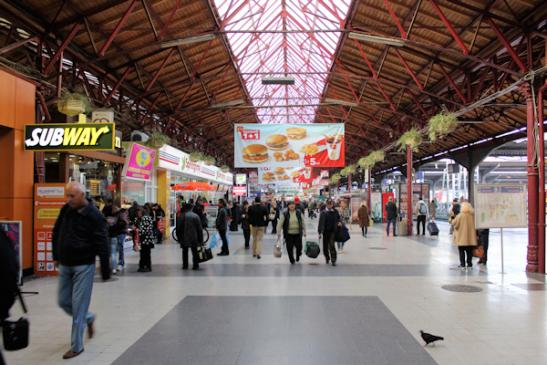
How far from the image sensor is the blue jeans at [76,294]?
4.79 meters

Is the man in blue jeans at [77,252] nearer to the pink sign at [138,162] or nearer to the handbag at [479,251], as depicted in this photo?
the handbag at [479,251]

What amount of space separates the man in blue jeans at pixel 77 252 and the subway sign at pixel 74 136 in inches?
185

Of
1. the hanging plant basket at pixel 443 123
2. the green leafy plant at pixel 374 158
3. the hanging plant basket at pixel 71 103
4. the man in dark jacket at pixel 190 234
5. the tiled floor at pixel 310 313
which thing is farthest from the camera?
the green leafy plant at pixel 374 158

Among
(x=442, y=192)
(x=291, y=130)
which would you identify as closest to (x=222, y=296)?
(x=291, y=130)

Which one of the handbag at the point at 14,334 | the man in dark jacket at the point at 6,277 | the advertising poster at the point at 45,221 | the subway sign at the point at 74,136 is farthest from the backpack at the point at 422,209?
the man in dark jacket at the point at 6,277

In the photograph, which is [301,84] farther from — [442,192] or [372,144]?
[442,192]

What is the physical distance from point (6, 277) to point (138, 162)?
13434 millimetres

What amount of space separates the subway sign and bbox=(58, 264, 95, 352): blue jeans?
4.91 m

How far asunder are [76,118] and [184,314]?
7835 millimetres

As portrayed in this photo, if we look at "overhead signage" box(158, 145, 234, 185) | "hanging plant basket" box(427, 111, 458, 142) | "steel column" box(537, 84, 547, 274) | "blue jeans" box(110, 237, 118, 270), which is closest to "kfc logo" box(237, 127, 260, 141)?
"overhead signage" box(158, 145, 234, 185)

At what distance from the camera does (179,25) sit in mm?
13812

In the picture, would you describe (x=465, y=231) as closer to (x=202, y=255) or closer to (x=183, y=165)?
(x=202, y=255)

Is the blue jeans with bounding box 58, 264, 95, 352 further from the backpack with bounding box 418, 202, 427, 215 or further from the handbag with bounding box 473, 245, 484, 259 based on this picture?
the backpack with bounding box 418, 202, 427, 215

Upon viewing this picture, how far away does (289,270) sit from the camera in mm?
10703
